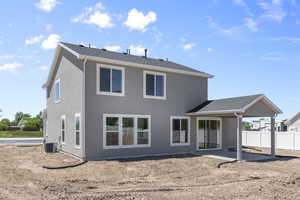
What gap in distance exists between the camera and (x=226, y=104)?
15.6 metres

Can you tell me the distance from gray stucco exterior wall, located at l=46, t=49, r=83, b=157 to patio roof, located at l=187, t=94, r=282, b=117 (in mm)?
7086

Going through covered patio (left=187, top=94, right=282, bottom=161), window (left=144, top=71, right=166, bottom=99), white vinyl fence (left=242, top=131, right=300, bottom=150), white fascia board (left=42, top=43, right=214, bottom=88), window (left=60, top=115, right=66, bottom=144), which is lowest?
white vinyl fence (left=242, top=131, right=300, bottom=150)

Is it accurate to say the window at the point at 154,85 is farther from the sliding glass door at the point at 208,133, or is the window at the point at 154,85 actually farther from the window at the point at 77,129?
the window at the point at 77,129

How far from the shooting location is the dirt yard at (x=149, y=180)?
24.1 ft

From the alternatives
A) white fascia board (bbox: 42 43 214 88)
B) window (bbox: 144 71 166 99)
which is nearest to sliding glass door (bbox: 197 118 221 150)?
white fascia board (bbox: 42 43 214 88)

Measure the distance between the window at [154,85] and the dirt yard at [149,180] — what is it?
4091 mm

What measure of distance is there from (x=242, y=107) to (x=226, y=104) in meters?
1.75

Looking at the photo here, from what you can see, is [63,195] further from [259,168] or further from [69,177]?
[259,168]

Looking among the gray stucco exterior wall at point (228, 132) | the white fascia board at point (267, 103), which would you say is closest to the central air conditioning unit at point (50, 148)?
the gray stucco exterior wall at point (228, 132)

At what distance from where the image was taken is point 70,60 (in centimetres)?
1537

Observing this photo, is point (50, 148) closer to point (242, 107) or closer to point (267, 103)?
point (242, 107)

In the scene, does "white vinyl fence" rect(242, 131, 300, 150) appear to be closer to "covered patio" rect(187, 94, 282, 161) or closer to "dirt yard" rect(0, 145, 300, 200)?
"covered patio" rect(187, 94, 282, 161)

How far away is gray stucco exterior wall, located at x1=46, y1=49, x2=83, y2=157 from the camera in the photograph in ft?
46.3

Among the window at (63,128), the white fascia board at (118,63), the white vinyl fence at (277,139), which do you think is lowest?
the white vinyl fence at (277,139)
